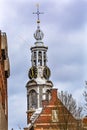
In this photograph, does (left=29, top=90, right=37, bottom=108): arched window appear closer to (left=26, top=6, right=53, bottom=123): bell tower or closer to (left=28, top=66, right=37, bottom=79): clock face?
(left=26, top=6, right=53, bottom=123): bell tower

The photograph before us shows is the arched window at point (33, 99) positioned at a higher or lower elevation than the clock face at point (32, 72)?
lower

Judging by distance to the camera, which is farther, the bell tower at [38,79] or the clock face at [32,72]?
the clock face at [32,72]

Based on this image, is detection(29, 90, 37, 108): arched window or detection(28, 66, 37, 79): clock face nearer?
detection(29, 90, 37, 108): arched window

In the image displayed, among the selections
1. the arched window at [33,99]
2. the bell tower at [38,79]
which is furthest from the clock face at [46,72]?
the arched window at [33,99]

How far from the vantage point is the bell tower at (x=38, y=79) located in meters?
164

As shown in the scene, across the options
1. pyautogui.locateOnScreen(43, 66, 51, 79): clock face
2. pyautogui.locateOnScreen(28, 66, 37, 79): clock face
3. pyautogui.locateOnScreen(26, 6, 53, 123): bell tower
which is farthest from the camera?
pyautogui.locateOnScreen(43, 66, 51, 79): clock face

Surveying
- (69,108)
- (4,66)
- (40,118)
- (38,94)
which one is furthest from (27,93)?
(69,108)

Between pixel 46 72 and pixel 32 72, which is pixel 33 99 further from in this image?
pixel 46 72

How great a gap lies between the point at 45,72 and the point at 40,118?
67.2m

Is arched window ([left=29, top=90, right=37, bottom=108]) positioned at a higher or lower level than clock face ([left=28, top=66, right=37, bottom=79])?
lower

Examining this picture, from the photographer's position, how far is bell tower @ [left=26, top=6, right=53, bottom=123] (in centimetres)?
16438

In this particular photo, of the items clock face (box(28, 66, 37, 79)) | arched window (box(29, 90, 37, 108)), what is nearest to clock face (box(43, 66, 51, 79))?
clock face (box(28, 66, 37, 79))

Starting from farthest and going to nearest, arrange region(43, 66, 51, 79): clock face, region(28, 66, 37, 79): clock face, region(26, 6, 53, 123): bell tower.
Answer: region(43, 66, 51, 79): clock face < region(28, 66, 37, 79): clock face < region(26, 6, 53, 123): bell tower

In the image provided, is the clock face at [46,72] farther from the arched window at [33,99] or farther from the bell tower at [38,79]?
the arched window at [33,99]
